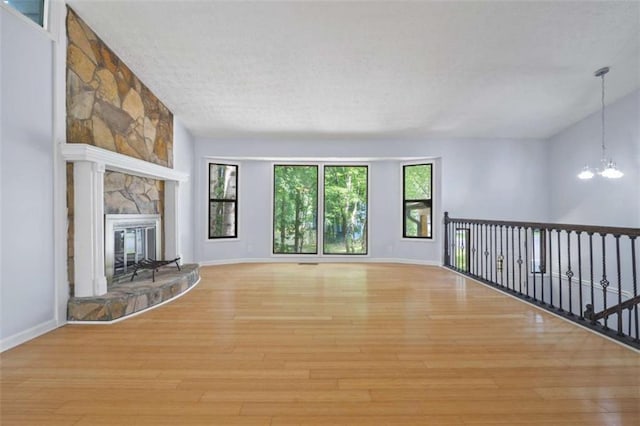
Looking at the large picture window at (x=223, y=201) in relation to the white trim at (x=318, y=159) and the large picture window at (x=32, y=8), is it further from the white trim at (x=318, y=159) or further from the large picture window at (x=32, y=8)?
the large picture window at (x=32, y=8)

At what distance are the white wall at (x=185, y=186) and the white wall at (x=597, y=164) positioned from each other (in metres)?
6.91

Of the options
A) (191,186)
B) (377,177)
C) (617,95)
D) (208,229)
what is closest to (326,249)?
(377,177)

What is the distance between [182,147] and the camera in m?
5.55

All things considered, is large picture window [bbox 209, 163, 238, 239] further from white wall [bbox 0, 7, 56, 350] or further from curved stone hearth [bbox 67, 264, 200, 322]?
white wall [bbox 0, 7, 56, 350]

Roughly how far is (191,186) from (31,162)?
3371mm

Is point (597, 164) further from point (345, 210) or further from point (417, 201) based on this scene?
point (345, 210)

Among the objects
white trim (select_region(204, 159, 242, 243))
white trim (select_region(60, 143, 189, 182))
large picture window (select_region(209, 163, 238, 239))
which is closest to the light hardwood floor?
white trim (select_region(60, 143, 189, 182))

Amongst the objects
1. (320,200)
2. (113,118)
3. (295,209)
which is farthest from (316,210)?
(113,118)

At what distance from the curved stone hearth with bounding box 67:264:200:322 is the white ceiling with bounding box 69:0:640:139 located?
2.63 meters

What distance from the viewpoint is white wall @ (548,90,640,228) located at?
4.81m

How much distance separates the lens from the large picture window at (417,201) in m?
6.32

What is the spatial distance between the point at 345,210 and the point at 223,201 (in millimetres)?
2497

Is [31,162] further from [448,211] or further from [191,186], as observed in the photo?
[448,211]

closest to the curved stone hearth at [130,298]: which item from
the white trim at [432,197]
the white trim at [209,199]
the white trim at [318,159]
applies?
the white trim at [209,199]
